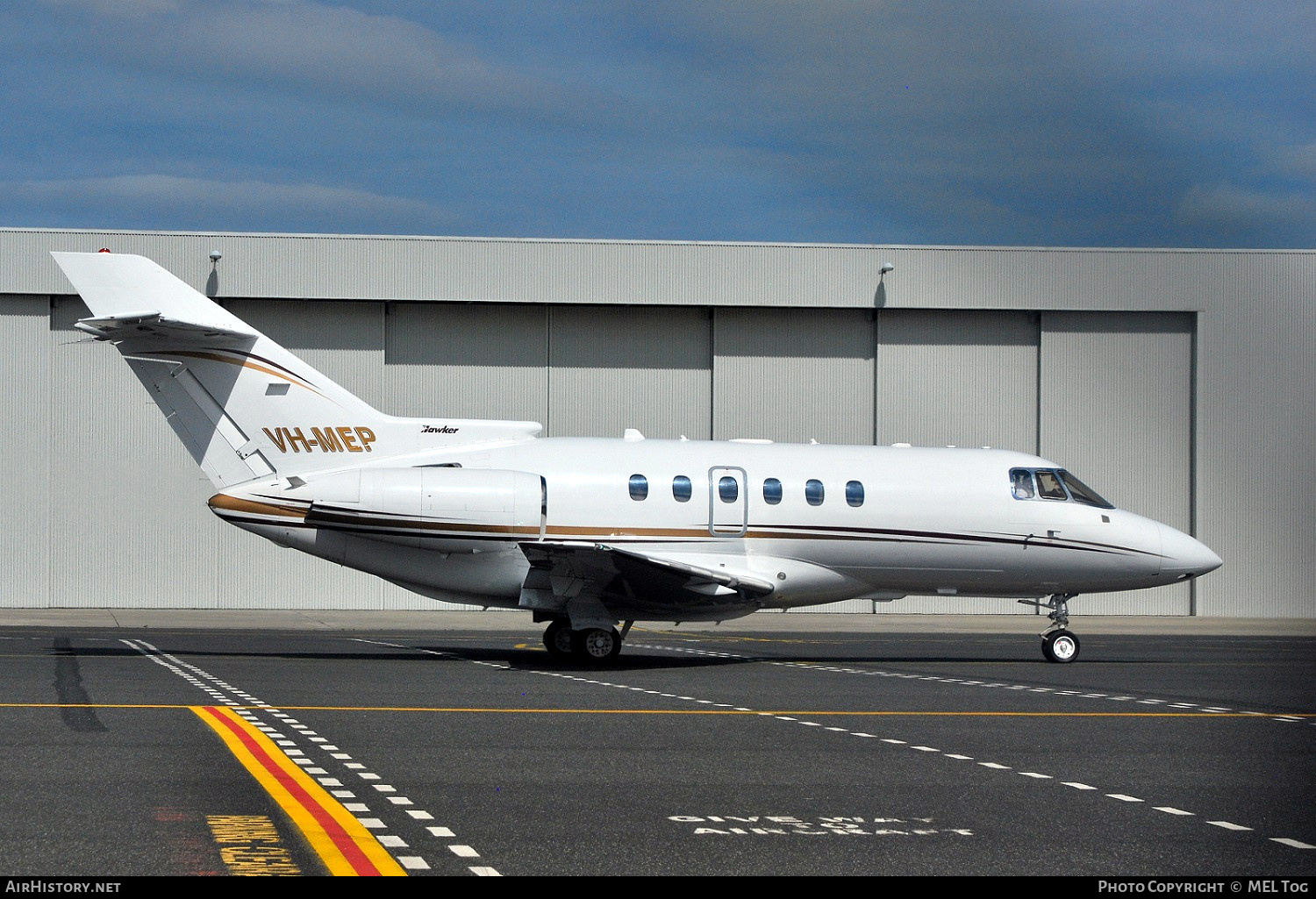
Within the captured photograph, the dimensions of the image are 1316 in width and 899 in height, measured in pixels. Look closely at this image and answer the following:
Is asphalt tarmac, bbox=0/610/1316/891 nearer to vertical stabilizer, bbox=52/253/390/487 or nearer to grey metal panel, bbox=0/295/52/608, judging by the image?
vertical stabilizer, bbox=52/253/390/487

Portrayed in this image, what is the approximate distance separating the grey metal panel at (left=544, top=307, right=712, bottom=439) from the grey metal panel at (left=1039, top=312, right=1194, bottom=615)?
375 inches

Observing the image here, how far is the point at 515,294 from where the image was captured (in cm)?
3653

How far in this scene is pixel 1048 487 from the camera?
2269cm

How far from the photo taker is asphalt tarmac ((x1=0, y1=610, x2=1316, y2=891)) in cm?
775

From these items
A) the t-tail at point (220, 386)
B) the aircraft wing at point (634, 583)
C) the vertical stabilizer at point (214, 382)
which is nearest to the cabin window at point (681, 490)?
the aircraft wing at point (634, 583)

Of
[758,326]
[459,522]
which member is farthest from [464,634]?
[758,326]

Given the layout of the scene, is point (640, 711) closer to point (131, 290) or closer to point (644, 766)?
point (644, 766)

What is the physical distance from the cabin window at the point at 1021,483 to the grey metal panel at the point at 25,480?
2476 cm

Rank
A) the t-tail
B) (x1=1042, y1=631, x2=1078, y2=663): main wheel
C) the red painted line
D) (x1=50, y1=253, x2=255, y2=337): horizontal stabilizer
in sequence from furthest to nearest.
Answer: (x1=1042, y1=631, x2=1078, y2=663): main wheel < the t-tail < (x1=50, y1=253, x2=255, y2=337): horizontal stabilizer < the red painted line

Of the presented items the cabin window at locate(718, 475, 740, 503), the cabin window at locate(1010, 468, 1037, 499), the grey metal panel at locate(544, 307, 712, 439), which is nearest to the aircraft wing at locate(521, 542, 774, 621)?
the cabin window at locate(718, 475, 740, 503)

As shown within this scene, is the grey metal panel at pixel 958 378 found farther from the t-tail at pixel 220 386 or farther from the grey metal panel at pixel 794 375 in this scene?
the t-tail at pixel 220 386

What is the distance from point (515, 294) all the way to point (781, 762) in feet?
86.8

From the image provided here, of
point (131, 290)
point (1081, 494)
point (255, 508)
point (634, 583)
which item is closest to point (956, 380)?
point (1081, 494)
